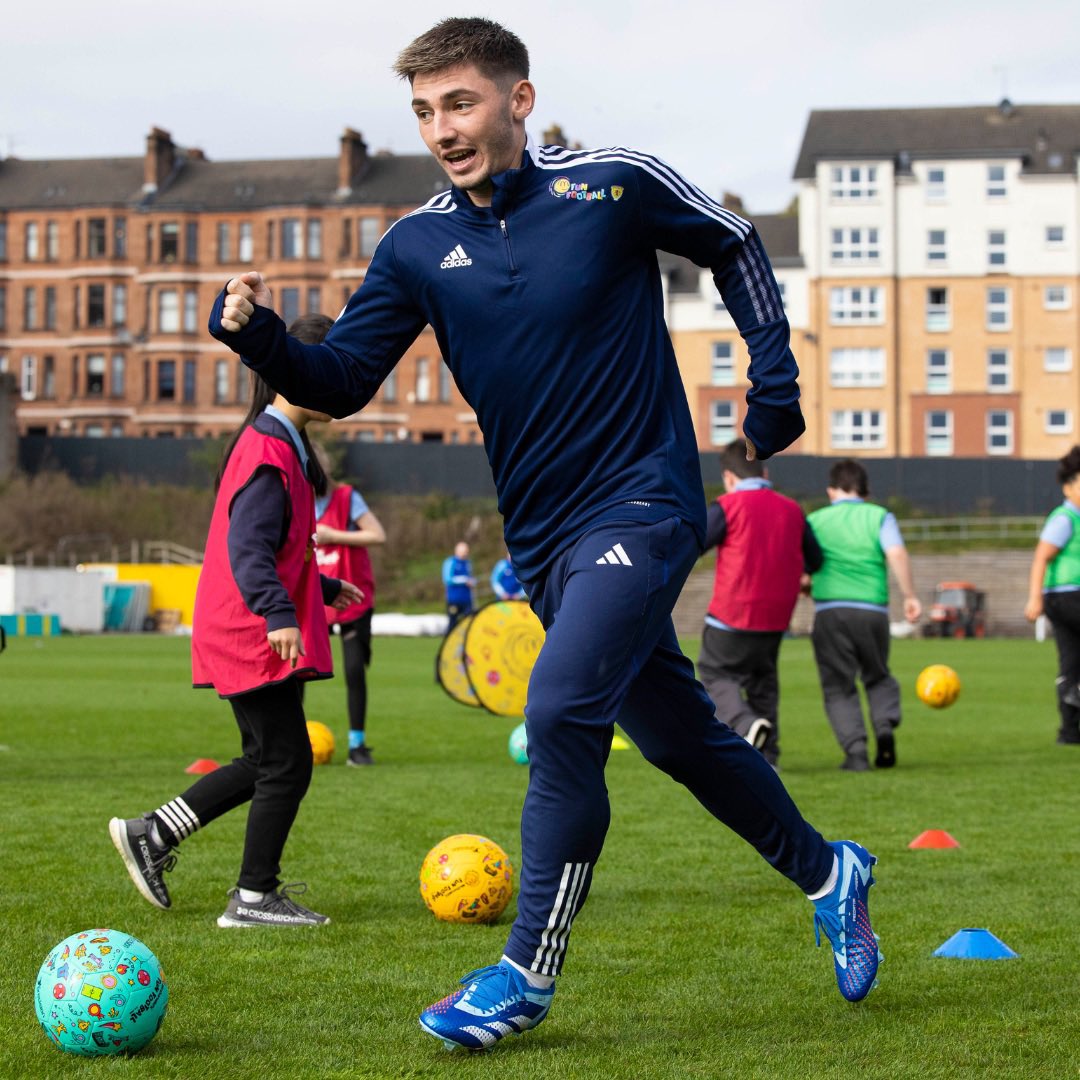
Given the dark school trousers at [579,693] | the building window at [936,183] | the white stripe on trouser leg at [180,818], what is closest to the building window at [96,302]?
the building window at [936,183]

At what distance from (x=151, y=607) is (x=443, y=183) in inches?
1281

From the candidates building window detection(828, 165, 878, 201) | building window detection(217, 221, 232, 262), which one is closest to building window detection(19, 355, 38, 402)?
building window detection(217, 221, 232, 262)

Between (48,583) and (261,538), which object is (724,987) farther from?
(48,583)

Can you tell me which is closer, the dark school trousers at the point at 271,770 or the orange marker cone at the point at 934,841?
the dark school trousers at the point at 271,770

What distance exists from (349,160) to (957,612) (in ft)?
148

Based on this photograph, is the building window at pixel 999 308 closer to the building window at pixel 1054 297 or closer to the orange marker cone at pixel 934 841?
the building window at pixel 1054 297

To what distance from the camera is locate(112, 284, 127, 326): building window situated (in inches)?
3295

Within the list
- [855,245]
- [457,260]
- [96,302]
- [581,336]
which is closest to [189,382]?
[96,302]

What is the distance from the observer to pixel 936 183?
242 feet

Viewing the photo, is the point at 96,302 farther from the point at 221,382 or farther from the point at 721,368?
the point at 721,368

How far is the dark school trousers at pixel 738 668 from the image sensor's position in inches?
435

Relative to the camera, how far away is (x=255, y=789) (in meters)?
5.99

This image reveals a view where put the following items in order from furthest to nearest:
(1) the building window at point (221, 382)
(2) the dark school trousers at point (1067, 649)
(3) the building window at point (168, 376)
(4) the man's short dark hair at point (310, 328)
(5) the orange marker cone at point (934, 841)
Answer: (3) the building window at point (168, 376) < (1) the building window at point (221, 382) < (2) the dark school trousers at point (1067, 649) < (5) the orange marker cone at point (934, 841) < (4) the man's short dark hair at point (310, 328)

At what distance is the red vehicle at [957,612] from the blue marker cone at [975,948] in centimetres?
4114
